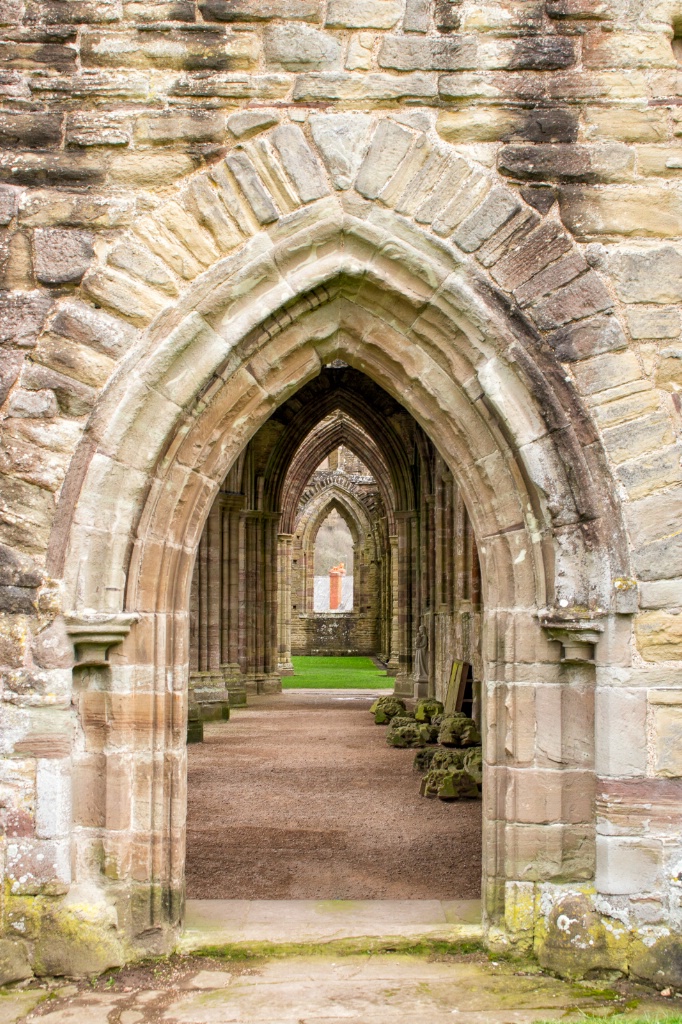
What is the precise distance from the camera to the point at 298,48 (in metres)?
4.24

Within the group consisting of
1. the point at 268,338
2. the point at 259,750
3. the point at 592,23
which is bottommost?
the point at 259,750

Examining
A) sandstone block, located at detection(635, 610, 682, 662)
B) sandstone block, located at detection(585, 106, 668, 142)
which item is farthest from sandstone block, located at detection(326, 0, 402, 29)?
sandstone block, located at detection(635, 610, 682, 662)

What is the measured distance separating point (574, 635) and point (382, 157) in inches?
87.3

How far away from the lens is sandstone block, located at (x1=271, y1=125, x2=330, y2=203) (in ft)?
13.9

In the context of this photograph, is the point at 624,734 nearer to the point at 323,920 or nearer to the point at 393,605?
the point at 323,920

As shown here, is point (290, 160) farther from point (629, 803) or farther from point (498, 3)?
point (629, 803)

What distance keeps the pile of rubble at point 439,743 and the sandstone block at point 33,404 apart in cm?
492

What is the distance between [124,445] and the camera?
4199 mm

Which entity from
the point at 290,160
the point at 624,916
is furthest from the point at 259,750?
the point at 290,160

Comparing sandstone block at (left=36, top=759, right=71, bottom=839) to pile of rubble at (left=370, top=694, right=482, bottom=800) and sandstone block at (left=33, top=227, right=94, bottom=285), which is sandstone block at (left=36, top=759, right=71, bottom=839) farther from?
pile of rubble at (left=370, top=694, right=482, bottom=800)

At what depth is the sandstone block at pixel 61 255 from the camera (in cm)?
421

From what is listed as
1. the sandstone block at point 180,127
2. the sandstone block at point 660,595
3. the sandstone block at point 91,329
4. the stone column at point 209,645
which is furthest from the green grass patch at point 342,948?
the stone column at point 209,645

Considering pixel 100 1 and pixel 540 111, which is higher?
pixel 100 1

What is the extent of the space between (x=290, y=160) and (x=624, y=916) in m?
3.49
